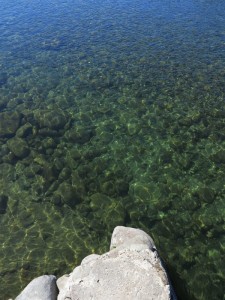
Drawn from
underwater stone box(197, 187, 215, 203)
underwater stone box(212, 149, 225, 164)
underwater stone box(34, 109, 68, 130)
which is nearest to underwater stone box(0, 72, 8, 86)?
underwater stone box(34, 109, 68, 130)

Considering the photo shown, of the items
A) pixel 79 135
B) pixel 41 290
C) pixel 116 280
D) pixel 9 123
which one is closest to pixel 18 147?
pixel 9 123

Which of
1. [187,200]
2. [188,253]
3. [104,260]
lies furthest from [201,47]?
[104,260]

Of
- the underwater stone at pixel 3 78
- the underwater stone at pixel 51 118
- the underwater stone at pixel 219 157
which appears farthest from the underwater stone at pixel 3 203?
the underwater stone at pixel 3 78

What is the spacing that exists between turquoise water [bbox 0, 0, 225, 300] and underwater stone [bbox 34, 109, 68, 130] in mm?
73

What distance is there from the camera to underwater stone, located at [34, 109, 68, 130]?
20.9 metres

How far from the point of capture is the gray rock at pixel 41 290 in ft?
36.2

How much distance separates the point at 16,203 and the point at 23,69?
15912 mm

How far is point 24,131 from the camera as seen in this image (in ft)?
66.5

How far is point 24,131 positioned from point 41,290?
11530 mm

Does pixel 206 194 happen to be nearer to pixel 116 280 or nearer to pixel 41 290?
pixel 116 280

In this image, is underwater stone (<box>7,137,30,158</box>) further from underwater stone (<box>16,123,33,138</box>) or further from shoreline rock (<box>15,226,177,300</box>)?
shoreline rock (<box>15,226,177,300</box>)

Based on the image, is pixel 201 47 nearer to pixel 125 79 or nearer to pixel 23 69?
pixel 125 79

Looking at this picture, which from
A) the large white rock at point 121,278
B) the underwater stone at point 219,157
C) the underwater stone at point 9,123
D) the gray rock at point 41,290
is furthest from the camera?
the underwater stone at point 9,123

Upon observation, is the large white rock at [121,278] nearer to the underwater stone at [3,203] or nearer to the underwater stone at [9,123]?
the underwater stone at [3,203]
